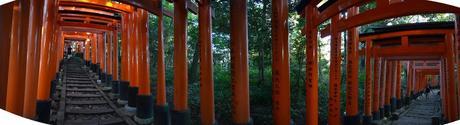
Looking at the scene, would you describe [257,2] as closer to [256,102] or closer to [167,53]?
[256,102]

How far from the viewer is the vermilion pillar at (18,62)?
13.4 feet

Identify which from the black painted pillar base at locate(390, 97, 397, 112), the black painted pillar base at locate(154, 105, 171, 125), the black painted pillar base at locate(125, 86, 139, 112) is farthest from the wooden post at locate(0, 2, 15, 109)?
the black painted pillar base at locate(390, 97, 397, 112)

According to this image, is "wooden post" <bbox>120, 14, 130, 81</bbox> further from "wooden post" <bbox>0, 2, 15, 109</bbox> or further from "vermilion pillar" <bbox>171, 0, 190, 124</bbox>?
"wooden post" <bbox>0, 2, 15, 109</bbox>

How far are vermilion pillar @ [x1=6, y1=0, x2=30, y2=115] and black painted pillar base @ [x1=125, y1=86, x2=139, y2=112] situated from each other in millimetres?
5672

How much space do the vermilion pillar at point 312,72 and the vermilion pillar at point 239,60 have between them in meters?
2.05

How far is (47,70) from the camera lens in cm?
751

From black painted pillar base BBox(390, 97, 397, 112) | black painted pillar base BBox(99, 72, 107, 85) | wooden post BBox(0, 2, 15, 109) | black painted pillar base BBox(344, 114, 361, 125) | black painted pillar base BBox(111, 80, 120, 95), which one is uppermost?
wooden post BBox(0, 2, 15, 109)

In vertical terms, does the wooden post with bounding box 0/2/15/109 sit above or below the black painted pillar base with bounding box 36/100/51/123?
above

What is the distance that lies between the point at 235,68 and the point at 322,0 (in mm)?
2856

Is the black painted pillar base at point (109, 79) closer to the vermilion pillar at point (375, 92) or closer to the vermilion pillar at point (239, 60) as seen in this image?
the vermilion pillar at point (239, 60)

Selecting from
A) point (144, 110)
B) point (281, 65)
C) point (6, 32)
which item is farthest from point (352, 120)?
point (6, 32)

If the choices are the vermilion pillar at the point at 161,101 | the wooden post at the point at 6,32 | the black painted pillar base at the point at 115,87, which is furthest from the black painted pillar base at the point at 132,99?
the wooden post at the point at 6,32

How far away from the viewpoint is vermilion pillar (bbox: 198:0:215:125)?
21.2 feet

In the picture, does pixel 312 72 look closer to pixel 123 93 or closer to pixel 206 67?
pixel 206 67
